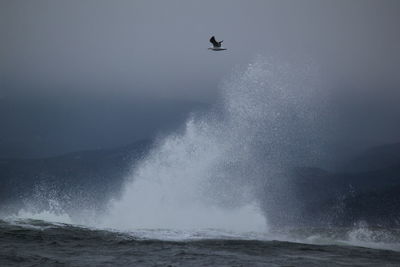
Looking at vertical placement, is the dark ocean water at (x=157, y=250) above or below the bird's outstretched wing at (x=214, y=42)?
below

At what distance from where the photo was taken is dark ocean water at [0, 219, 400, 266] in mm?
34344

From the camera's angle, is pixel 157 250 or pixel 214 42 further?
pixel 214 42

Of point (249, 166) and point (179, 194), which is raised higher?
point (249, 166)

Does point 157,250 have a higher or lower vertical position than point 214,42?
lower

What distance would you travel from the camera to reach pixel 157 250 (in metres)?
39.3

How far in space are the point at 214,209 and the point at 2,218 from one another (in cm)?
2920

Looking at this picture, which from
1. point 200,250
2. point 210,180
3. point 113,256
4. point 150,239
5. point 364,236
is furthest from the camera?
point 210,180

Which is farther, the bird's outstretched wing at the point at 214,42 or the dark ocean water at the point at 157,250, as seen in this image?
the bird's outstretched wing at the point at 214,42

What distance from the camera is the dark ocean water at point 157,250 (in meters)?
34.3

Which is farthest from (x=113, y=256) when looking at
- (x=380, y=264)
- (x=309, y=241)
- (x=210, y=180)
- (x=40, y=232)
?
(x=210, y=180)

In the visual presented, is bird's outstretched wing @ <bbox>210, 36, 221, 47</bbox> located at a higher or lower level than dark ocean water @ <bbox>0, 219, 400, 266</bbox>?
higher

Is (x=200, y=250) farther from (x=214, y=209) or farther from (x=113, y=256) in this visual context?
(x=214, y=209)

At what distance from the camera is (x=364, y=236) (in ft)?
211

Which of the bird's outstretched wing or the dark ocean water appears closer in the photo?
the dark ocean water
